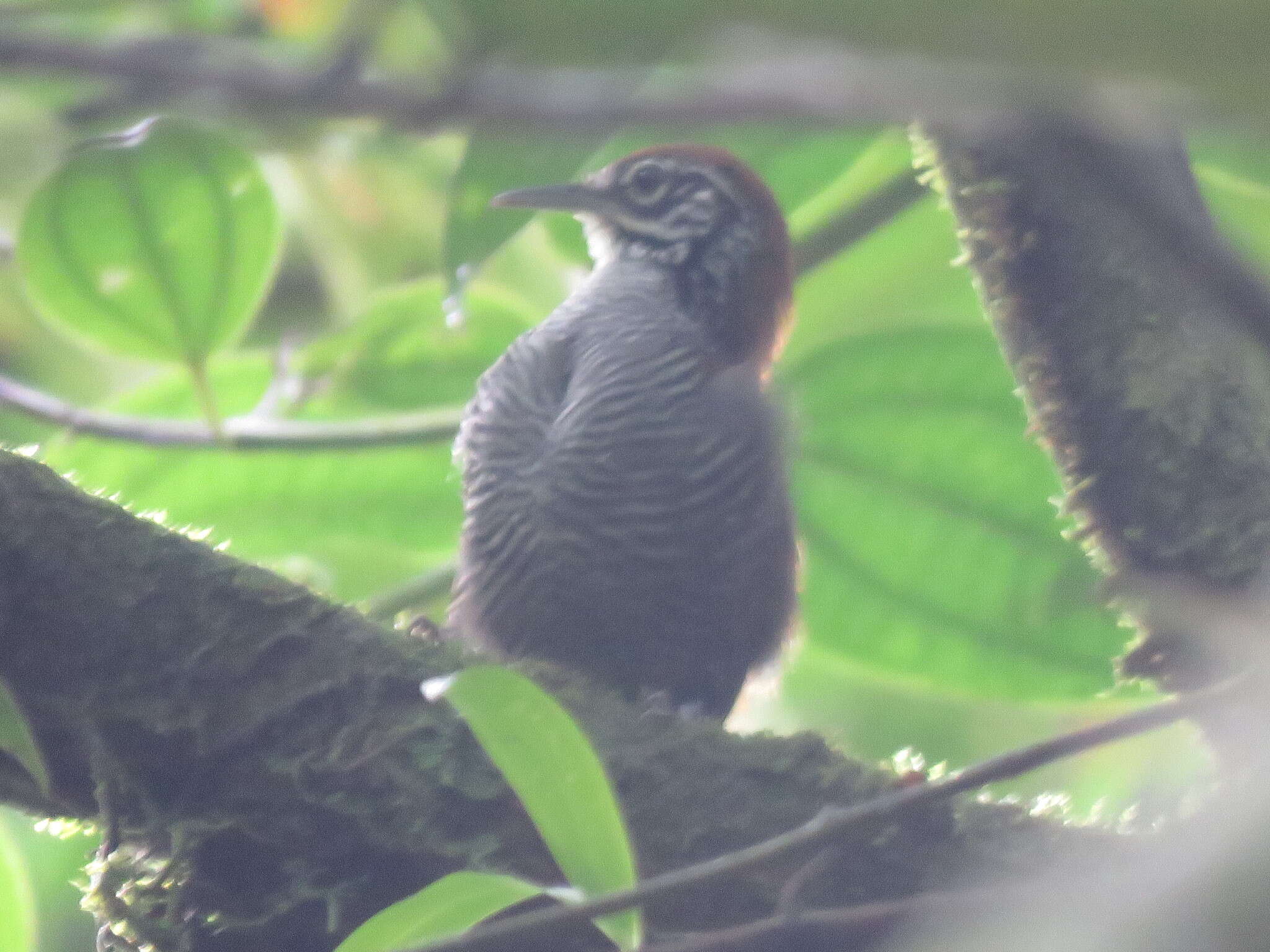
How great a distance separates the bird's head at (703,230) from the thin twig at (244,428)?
1.74ft

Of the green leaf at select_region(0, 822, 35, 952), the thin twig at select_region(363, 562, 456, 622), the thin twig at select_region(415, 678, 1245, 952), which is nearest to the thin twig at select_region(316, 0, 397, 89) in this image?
the thin twig at select_region(415, 678, 1245, 952)

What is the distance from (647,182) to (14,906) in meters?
2.02

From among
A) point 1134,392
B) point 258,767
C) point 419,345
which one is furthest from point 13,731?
point 419,345

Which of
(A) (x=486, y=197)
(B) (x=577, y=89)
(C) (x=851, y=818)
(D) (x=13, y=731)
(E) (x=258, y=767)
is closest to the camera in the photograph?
(B) (x=577, y=89)

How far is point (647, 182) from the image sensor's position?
3.32 m

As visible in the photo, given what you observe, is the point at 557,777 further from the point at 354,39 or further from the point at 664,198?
the point at 664,198

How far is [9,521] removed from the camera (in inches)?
70.7

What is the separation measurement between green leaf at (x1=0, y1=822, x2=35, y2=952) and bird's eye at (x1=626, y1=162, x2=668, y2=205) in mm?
1900

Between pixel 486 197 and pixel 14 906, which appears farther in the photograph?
pixel 486 197

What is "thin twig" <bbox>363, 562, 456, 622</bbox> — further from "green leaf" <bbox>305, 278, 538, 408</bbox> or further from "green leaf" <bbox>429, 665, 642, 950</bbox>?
"green leaf" <bbox>429, 665, 642, 950</bbox>

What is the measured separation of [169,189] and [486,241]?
0.48 metres

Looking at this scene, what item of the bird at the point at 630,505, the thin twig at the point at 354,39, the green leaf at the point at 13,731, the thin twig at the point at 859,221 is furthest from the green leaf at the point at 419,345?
the thin twig at the point at 354,39

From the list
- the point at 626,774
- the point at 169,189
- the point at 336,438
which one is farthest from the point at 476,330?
the point at 626,774

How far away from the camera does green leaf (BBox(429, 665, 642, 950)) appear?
4.30 feet
